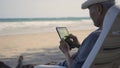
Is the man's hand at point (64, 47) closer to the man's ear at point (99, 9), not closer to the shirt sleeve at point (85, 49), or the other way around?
the shirt sleeve at point (85, 49)

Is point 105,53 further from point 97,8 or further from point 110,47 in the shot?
point 97,8

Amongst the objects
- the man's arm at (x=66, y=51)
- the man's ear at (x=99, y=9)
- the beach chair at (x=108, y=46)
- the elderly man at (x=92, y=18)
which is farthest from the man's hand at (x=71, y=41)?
the beach chair at (x=108, y=46)

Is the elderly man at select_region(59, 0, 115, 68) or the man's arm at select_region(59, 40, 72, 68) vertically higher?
the elderly man at select_region(59, 0, 115, 68)

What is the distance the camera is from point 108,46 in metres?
3.38

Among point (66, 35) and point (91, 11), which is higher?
point (91, 11)

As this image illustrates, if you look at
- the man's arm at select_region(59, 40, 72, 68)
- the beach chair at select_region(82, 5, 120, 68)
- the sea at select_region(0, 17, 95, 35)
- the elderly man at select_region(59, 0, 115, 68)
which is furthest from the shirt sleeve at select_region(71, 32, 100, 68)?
the sea at select_region(0, 17, 95, 35)

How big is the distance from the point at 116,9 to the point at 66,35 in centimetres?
169

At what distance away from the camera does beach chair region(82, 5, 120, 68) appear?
3168mm

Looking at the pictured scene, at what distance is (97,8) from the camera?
396 centimetres

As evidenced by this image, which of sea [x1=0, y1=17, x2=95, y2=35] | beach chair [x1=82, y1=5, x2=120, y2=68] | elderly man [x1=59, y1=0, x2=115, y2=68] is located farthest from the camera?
sea [x1=0, y1=17, x2=95, y2=35]

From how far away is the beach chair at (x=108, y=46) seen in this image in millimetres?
3168

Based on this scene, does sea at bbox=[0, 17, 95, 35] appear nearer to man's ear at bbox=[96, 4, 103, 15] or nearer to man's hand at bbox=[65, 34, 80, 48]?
man's hand at bbox=[65, 34, 80, 48]

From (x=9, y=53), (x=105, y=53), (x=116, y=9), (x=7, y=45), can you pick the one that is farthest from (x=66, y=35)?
(x=7, y=45)

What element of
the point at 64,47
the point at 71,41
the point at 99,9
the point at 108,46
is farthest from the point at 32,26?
the point at 108,46
